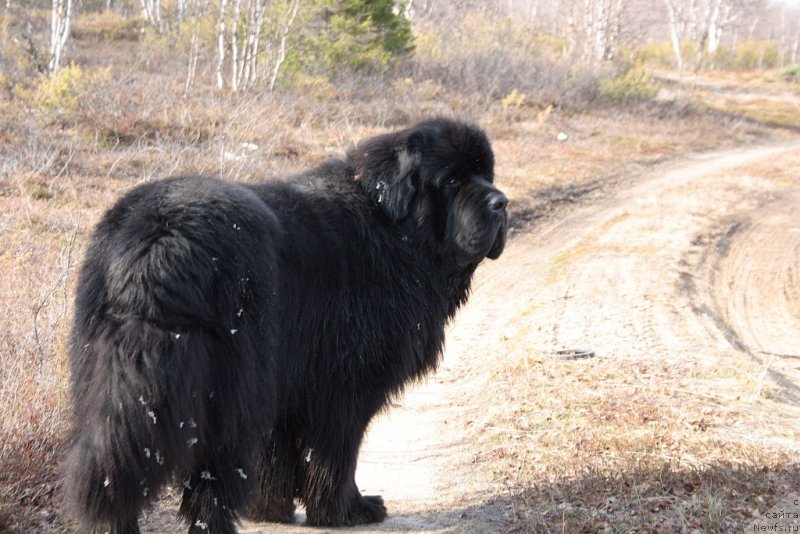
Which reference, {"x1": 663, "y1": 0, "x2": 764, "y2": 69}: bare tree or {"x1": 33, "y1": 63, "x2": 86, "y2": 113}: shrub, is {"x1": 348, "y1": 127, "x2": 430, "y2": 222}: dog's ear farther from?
{"x1": 663, "y1": 0, "x2": 764, "y2": 69}: bare tree

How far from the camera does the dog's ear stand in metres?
4.80

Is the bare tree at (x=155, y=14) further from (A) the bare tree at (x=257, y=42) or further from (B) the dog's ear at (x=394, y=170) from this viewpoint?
(B) the dog's ear at (x=394, y=170)

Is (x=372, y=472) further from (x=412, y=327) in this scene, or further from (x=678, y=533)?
(x=678, y=533)

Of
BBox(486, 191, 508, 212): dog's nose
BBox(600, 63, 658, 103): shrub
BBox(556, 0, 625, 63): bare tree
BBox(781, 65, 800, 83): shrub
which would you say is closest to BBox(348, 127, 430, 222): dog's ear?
BBox(486, 191, 508, 212): dog's nose

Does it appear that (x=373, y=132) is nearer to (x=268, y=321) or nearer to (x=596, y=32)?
(x=268, y=321)

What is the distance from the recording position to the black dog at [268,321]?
3.28 meters

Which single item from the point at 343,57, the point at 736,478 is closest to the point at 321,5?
the point at 343,57

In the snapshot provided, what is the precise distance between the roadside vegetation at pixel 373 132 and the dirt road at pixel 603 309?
1.33ft

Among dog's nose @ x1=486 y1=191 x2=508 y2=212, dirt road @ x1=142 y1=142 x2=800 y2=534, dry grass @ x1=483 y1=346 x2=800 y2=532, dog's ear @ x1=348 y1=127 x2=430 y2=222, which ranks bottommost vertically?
dirt road @ x1=142 y1=142 x2=800 y2=534

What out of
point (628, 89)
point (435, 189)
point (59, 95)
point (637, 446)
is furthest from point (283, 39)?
point (637, 446)

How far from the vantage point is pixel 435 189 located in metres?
4.94

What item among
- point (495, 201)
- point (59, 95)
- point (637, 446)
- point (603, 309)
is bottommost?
point (603, 309)

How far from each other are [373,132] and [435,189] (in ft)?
42.3

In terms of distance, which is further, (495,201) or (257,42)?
(257,42)
